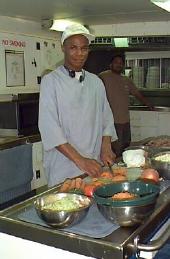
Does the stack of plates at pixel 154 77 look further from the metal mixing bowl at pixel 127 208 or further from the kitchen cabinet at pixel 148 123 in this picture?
the metal mixing bowl at pixel 127 208

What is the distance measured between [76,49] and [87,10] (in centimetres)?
113

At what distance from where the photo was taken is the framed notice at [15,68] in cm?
321

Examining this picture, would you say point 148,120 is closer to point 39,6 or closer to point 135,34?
point 135,34

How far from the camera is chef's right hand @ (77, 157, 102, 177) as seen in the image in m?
1.72

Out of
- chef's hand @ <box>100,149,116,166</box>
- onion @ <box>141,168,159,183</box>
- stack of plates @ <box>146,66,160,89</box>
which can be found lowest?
chef's hand @ <box>100,149,116,166</box>

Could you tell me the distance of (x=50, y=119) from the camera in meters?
1.90

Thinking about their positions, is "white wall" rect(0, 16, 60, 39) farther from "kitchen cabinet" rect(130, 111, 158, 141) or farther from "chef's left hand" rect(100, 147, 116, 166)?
"chef's left hand" rect(100, 147, 116, 166)

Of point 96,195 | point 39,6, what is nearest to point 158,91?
point 39,6

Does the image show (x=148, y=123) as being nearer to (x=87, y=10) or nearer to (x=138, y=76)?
(x=138, y=76)

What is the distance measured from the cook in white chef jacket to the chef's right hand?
42 millimetres

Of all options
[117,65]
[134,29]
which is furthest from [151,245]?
[117,65]

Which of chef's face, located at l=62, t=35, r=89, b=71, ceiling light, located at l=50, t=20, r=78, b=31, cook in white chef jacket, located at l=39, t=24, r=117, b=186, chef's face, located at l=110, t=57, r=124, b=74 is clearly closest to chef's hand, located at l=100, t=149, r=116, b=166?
cook in white chef jacket, located at l=39, t=24, r=117, b=186

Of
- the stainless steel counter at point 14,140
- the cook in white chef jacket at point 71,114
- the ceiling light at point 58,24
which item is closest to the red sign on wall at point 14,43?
the ceiling light at point 58,24

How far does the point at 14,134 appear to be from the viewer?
128 inches
